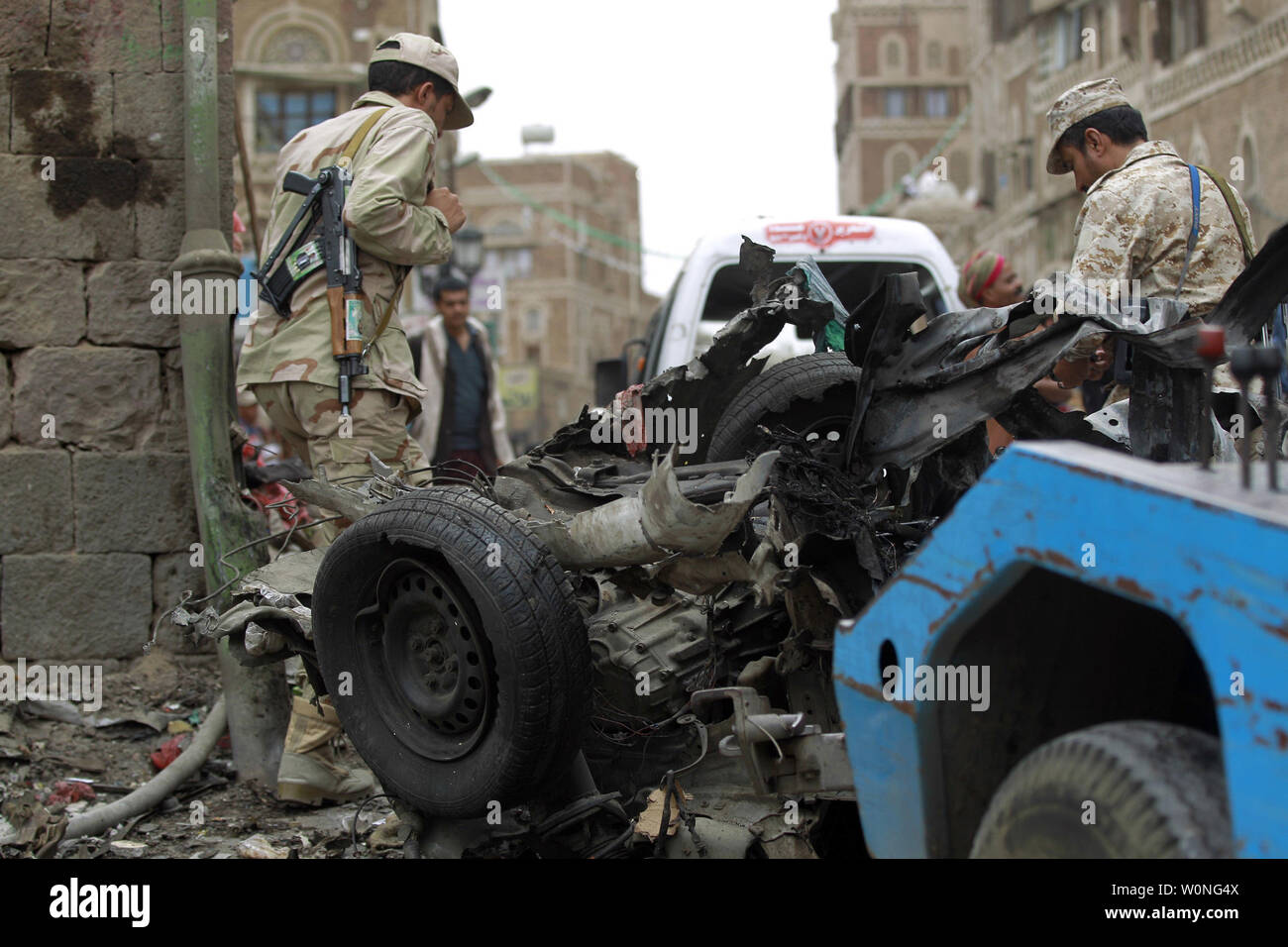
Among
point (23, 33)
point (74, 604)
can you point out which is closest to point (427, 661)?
point (74, 604)

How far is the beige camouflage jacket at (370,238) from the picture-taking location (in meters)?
4.54

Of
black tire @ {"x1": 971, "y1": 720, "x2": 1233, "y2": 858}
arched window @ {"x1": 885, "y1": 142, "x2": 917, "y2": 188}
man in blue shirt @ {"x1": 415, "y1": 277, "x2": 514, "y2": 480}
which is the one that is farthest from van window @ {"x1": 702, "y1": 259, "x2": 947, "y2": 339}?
arched window @ {"x1": 885, "y1": 142, "x2": 917, "y2": 188}

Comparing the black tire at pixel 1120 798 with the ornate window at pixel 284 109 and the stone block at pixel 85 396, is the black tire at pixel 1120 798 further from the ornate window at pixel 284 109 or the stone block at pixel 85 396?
the ornate window at pixel 284 109

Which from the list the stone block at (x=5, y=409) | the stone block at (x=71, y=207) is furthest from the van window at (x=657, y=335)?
the stone block at (x=5, y=409)

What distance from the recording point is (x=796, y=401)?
3.99 meters

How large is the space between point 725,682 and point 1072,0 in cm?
3563

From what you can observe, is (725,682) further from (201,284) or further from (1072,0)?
(1072,0)

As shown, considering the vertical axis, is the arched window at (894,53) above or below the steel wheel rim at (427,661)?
above

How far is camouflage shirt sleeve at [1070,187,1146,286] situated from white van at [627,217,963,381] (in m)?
2.87

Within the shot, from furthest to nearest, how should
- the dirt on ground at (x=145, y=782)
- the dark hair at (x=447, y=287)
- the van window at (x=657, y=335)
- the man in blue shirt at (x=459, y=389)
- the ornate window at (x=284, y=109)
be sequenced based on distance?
the ornate window at (x=284, y=109) → the dark hair at (x=447, y=287) → the man in blue shirt at (x=459, y=389) → the van window at (x=657, y=335) → the dirt on ground at (x=145, y=782)

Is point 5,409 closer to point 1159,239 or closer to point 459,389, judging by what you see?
point 459,389

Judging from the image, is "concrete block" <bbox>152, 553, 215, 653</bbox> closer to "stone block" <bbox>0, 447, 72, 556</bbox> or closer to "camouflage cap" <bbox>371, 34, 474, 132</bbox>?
"stone block" <bbox>0, 447, 72, 556</bbox>

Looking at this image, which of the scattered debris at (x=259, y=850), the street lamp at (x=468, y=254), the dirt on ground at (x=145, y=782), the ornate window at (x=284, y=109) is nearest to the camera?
the scattered debris at (x=259, y=850)

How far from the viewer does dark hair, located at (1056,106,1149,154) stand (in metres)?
4.36
